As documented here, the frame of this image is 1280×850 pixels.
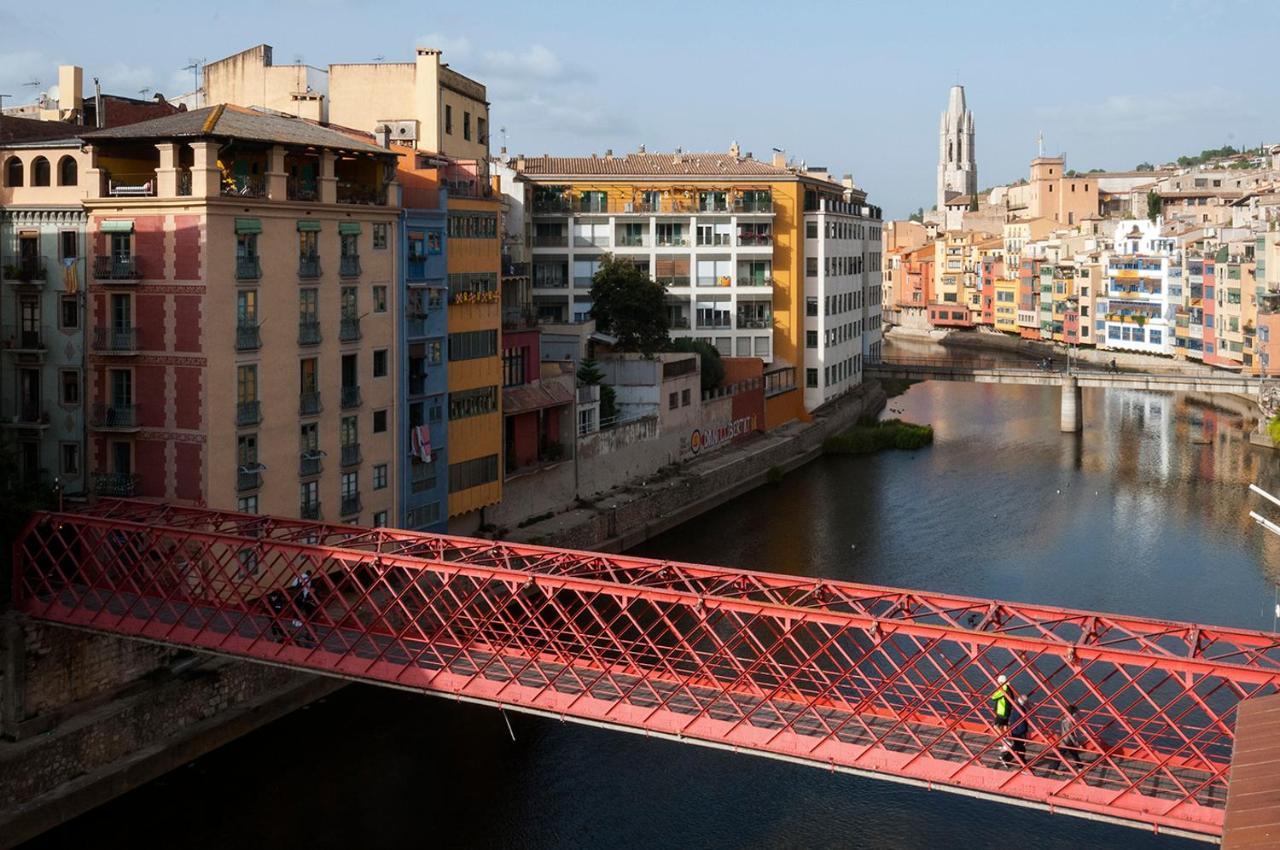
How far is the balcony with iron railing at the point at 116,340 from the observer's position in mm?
24688

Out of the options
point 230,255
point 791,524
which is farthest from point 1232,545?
point 230,255

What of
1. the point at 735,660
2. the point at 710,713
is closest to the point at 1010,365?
the point at 735,660

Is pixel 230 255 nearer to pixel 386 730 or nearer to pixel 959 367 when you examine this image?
pixel 386 730

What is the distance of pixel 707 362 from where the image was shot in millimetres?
47281

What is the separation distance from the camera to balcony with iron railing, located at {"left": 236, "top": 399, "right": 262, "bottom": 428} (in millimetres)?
24781

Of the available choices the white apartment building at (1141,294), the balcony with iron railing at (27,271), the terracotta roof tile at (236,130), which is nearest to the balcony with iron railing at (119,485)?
the balcony with iron railing at (27,271)

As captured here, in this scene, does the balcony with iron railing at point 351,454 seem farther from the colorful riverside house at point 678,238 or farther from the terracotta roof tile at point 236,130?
the colorful riverside house at point 678,238

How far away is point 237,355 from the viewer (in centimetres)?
2475

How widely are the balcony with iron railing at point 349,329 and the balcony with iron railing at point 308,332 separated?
701mm

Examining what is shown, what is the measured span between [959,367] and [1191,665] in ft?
168

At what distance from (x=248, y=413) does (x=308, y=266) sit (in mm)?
2899

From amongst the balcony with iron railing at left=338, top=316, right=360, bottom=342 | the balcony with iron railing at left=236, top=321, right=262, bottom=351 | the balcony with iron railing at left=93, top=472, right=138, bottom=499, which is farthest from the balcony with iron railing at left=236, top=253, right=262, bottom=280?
the balcony with iron railing at left=93, top=472, right=138, bottom=499

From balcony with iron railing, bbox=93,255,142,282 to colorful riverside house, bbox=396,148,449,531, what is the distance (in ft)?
18.0

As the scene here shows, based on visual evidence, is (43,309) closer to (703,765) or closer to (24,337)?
(24,337)
